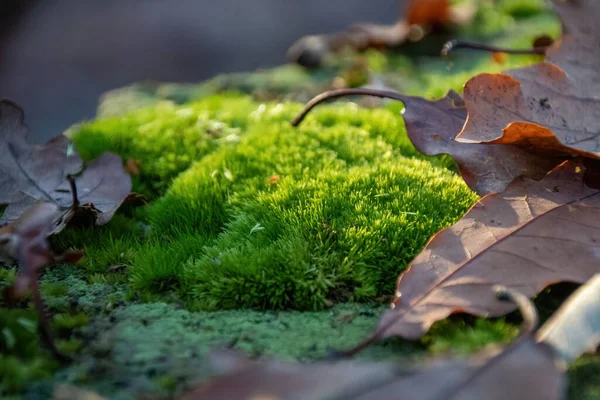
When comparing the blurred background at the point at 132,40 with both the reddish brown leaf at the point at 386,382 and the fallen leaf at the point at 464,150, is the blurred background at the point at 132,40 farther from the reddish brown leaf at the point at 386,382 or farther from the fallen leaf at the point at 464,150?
the reddish brown leaf at the point at 386,382

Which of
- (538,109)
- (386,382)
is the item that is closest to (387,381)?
(386,382)

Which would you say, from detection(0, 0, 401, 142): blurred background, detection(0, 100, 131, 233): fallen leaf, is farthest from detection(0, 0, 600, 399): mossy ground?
detection(0, 0, 401, 142): blurred background

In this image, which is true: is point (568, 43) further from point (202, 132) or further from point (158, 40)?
point (158, 40)

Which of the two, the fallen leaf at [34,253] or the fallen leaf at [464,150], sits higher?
the fallen leaf at [34,253]

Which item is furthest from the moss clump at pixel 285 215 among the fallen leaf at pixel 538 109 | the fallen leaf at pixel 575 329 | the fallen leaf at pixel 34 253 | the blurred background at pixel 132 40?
the blurred background at pixel 132 40

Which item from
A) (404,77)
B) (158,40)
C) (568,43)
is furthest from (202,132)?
(158,40)

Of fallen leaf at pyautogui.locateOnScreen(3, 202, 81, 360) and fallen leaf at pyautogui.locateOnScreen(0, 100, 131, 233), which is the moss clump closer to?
fallen leaf at pyautogui.locateOnScreen(0, 100, 131, 233)
